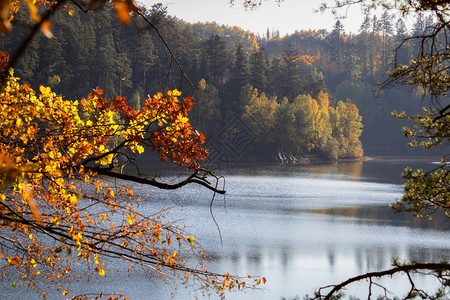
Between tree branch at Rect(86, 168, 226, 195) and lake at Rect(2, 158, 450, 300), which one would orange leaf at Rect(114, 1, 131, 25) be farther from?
lake at Rect(2, 158, 450, 300)

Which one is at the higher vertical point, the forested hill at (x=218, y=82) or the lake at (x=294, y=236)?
the forested hill at (x=218, y=82)

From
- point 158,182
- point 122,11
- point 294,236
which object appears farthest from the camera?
point 294,236

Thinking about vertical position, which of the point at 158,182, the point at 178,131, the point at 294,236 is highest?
the point at 178,131

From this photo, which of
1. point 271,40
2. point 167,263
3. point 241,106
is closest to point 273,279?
point 167,263

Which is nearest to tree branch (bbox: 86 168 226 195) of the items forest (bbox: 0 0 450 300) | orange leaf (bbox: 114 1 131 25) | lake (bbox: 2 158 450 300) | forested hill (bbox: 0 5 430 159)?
forest (bbox: 0 0 450 300)

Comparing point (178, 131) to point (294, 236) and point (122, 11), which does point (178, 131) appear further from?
point (294, 236)

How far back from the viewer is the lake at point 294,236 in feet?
44.7

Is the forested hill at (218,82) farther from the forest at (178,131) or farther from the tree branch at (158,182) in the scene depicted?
the tree branch at (158,182)

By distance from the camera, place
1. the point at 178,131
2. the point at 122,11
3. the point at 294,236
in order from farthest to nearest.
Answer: the point at 294,236, the point at 178,131, the point at 122,11

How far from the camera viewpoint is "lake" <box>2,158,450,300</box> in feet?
44.7

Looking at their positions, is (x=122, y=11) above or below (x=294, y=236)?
above

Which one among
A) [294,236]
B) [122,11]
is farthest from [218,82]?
[122,11]

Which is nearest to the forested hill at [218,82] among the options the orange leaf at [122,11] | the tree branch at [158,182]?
the tree branch at [158,182]

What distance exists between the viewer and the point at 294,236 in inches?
760
